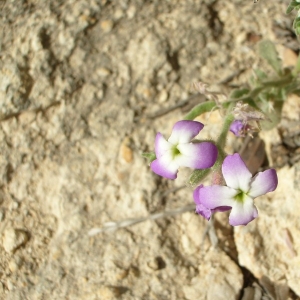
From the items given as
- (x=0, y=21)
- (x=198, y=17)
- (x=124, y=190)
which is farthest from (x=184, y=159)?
(x=0, y=21)

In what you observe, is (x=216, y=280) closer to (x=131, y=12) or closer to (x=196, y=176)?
(x=196, y=176)

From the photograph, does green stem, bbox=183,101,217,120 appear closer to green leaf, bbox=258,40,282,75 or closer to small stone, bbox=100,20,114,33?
green leaf, bbox=258,40,282,75

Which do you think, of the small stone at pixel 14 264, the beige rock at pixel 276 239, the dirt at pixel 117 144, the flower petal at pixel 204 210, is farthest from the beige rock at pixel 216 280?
the small stone at pixel 14 264

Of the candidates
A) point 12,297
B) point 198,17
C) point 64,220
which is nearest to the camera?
point 12,297

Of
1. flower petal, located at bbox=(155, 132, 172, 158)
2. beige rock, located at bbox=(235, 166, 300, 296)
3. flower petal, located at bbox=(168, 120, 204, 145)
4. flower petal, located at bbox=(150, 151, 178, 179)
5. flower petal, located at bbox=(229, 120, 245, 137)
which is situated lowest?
beige rock, located at bbox=(235, 166, 300, 296)

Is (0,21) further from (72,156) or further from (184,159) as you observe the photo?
(184,159)

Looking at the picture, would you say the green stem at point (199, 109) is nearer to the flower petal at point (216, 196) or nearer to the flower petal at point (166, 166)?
the flower petal at point (166, 166)

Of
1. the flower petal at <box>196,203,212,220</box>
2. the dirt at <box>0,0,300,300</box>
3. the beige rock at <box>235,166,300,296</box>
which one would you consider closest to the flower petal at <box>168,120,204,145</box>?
the flower petal at <box>196,203,212,220</box>

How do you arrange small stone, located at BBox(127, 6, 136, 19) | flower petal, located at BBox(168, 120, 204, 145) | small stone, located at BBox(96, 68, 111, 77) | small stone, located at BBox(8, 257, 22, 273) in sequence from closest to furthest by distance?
flower petal, located at BBox(168, 120, 204, 145) → small stone, located at BBox(8, 257, 22, 273) → small stone, located at BBox(96, 68, 111, 77) → small stone, located at BBox(127, 6, 136, 19)
